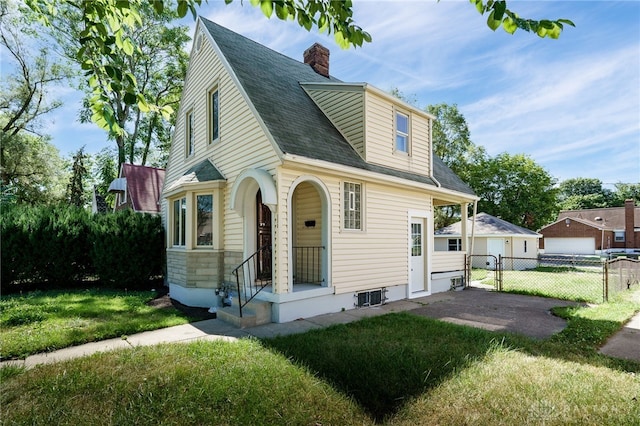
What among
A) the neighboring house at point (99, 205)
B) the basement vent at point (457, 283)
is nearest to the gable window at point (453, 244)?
the basement vent at point (457, 283)

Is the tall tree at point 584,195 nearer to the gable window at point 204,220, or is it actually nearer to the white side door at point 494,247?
the white side door at point 494,247

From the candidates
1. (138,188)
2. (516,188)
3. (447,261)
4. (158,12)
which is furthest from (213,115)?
(516,188)

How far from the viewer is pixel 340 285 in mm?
7547

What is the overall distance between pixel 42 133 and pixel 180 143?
19.1 m

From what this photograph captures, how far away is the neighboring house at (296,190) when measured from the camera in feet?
22.9

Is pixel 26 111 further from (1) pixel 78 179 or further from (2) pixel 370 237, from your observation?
(2) pixel 370 237

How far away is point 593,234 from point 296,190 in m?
37.9

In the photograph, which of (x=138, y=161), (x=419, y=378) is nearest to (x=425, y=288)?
(x=419, y=378)

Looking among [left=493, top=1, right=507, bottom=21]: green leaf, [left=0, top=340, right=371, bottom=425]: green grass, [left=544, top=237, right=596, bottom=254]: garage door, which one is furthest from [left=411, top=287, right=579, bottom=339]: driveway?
[left=544, top=237, right=596, bottom=254]: garage door

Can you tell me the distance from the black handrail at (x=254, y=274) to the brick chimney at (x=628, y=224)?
43.0 m

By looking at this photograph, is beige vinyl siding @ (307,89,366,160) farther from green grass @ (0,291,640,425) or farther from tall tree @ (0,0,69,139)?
tall tree @ (0,0,69,139)

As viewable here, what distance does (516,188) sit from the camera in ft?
86.9

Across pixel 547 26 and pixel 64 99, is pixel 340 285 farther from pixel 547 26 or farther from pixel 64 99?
pixel 64 99

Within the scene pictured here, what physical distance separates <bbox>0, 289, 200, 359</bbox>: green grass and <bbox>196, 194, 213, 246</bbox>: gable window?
1.87 metres
